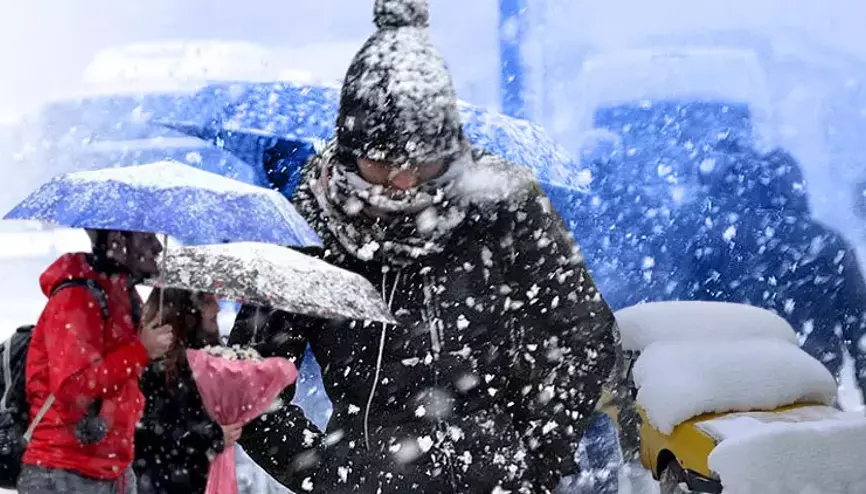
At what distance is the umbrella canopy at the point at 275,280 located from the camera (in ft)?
7.70

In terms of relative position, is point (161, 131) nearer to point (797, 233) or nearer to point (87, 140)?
point (87, 140)

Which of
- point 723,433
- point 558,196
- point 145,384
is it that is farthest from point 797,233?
point 145,384

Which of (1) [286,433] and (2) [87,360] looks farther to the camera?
(2) [87,360]

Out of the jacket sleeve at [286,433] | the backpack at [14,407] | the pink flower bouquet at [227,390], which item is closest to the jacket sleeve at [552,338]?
the jacket sleeve at [286,433]

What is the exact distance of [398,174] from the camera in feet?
7.88

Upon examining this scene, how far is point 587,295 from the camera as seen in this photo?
8.06 ft

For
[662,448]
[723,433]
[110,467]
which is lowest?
[662,448]

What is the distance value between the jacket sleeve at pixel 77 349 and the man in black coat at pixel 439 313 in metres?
0.77

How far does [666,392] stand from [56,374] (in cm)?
298

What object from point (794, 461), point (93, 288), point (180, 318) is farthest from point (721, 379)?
point (93, 288)

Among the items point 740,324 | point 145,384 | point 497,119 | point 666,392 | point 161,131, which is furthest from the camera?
point 161,131

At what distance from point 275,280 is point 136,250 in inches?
27.8

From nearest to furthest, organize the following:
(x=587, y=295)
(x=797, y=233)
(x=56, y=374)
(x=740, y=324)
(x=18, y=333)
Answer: (x=587, y=295)
(x=56, y=374)
(x=18, y=333)
(x=740, y=324)
(x=797, y=233)

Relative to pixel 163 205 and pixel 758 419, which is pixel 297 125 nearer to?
pixel 758 419
